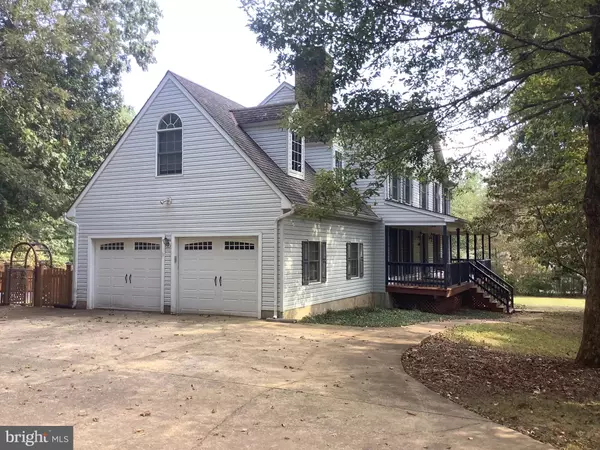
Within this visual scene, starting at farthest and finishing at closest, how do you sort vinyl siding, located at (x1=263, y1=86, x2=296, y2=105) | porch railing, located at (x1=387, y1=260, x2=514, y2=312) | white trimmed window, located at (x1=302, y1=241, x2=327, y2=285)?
vinyl siding, located at (x1=263, y1=86, x2=296, y2=105)
porch railing, located at (x1=387, y1=260, x2=514, y2=312)
white trimmed window, located at (x1=302, y1=241, x2=327, y2=285)

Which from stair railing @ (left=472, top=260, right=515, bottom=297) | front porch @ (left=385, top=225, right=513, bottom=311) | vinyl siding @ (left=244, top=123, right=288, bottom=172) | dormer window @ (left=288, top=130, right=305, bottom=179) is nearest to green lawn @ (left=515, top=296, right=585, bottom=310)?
stair railing @ (left=472, top=260, right=515, bottom=297)

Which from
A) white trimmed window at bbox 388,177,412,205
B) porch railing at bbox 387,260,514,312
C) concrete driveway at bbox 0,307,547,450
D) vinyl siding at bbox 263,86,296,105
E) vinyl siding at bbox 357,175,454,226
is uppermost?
vinyl siding at bbox 263,86,296,105

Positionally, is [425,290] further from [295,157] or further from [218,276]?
[218,276]

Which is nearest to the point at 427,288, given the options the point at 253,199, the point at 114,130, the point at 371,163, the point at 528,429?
the point at 253,199

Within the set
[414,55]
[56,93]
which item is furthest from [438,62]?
[56,93]

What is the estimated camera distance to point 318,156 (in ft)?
61.2

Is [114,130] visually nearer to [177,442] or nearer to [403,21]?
[403,21]

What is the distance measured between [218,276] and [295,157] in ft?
15.3

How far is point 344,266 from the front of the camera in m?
17.0

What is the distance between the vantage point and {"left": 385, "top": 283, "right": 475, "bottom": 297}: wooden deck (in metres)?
17.7

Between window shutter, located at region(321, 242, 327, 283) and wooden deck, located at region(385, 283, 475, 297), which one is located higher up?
window shutter, located at region(321, 242, 327, 283)

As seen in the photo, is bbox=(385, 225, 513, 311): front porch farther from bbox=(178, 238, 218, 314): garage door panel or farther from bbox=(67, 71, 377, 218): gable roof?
bbox=(178, 238, 218, 314): garage door panel

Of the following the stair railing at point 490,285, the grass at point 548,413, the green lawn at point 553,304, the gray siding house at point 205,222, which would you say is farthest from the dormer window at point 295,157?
the green lawn at point 553,304

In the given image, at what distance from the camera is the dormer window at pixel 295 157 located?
15.4 meters
